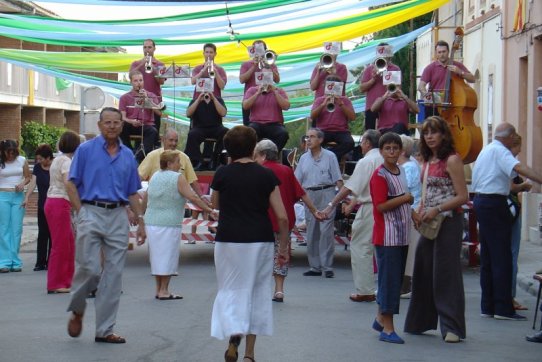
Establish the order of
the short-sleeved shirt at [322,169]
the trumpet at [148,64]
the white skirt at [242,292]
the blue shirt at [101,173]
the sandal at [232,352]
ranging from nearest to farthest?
the sandal at [232,352]
the white skirt at [242,292]
the blue shirt at [101,173]
the short-sleeved shirt at [322,169]
the trumpet at [148,64]

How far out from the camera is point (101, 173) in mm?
10258

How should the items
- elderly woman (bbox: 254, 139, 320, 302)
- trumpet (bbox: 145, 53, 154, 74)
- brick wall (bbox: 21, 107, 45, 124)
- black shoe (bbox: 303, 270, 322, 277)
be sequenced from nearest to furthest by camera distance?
elderly woman (bbox: 254, 139, 320, 302) → black shoe (bbox: 303, 270, 322, 277) → trumpet (bbox: 145, 53, 154, 74) → brick wall (bbox: 21, 107, 45, 124)

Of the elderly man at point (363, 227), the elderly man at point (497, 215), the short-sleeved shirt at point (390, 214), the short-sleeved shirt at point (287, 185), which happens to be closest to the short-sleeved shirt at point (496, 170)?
the elderly man at point (497, 215)

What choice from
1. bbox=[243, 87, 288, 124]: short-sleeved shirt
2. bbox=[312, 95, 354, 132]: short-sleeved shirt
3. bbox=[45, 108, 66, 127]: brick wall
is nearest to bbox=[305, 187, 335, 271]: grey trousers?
bbox=[312, 95, 354, 132]: short-sleeved shirt

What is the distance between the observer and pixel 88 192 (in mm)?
10211

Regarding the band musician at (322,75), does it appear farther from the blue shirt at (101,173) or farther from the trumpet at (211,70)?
the blue shirt at (101,173)

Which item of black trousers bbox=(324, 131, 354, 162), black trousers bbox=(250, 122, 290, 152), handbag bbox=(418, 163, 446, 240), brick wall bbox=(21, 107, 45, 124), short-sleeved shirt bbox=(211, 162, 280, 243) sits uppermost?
brick wall bbox=(21, 107, 45, 124)

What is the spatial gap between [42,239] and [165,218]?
416 cm

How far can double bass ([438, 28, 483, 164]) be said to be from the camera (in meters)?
17.8

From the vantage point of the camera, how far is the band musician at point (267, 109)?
746 inches

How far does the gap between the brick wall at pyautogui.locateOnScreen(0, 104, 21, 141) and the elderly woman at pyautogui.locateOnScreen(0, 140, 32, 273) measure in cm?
2911

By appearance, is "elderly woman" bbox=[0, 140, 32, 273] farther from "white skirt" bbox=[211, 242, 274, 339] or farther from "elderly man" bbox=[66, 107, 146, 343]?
"white skirt" bbox=[211, 242, 274, 339]

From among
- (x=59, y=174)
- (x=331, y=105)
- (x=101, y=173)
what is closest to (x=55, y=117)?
(x=331, y=105)

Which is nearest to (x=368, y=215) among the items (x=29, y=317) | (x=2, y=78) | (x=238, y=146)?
(x=29, y=317)
